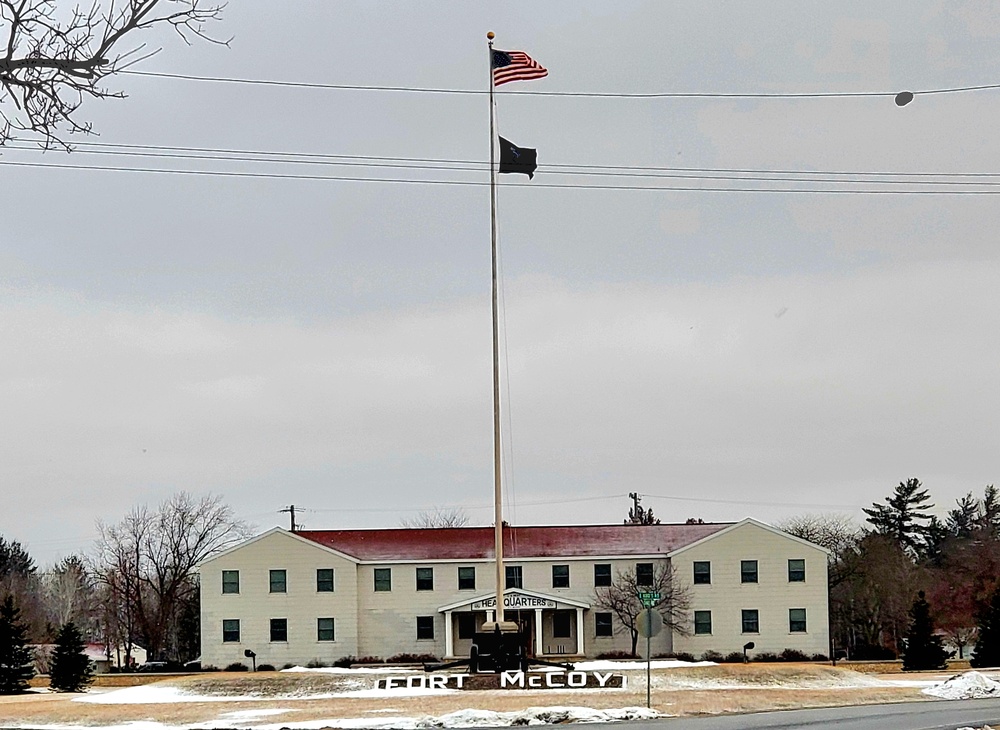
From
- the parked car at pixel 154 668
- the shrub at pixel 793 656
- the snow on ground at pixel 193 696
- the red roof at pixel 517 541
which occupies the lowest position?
the parked car at pixel 154 668

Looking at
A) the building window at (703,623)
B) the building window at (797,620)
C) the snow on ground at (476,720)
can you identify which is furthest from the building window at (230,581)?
the snow on ground at (476,720)

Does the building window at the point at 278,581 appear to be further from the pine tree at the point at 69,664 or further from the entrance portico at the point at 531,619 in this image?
the pine tree at the point at 69,664

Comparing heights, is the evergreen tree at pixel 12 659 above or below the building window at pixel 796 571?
below

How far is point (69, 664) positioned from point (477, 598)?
19.7 metres

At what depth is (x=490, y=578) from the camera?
65.9 meters

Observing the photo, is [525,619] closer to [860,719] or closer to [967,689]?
[967,689]

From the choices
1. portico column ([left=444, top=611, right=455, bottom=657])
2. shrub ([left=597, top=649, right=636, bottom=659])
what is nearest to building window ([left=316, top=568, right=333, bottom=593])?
portico column ([left=444, top=611, right=455, bottom=657])

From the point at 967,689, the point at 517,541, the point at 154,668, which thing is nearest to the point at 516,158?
the point at 967,689

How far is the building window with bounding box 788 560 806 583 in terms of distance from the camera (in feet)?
209

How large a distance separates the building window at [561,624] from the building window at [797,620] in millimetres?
10872

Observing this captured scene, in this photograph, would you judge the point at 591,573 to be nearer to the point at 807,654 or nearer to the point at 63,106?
the point at 807,654

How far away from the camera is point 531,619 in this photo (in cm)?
6469

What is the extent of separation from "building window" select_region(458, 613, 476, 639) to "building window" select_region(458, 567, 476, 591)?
4.42 feet

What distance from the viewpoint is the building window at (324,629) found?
63.2 metres
